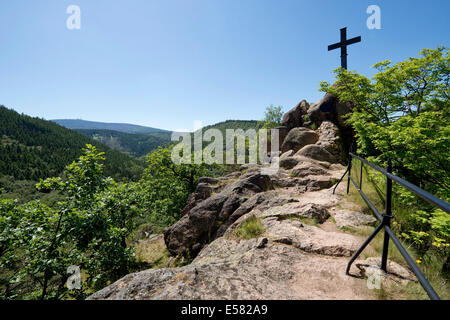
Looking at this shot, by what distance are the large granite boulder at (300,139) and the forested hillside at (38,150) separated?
10250 cm

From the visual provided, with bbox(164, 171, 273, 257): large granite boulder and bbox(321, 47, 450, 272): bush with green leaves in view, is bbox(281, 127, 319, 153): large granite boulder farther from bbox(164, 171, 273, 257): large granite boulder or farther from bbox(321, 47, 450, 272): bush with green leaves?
bbox(164, 171, 273, 257): large granite boulder

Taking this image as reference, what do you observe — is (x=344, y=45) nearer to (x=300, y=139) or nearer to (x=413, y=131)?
(x=300, y=139)

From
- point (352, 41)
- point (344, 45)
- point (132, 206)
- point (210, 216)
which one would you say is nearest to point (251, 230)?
point (210, 216)

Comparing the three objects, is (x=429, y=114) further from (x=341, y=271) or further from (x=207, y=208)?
(x=207, y=208)

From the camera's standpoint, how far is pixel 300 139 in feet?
49.9

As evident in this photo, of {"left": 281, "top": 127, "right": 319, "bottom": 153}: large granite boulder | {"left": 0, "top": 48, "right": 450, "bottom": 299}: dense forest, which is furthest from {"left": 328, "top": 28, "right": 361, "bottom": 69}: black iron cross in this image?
{"left": 281, "top": 127, "right": 319, "bottom": 153}: large granite boulder

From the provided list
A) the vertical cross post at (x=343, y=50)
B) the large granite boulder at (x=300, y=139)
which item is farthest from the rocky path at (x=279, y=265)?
the vertical cross post at (x=343, y=50)

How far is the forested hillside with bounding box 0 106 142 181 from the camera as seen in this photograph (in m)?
102

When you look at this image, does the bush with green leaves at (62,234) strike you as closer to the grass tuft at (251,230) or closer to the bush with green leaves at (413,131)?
the grass tuft at (251,230)

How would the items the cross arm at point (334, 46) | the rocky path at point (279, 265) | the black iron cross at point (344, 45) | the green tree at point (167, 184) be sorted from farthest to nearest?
the green tree at point (167, 184) < the cross arm at point (334, 46) < the black iron cross at point (344, 45) < the rocky path at point (279, 265)

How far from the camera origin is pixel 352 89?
1077 cm

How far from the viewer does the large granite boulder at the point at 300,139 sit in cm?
1504
